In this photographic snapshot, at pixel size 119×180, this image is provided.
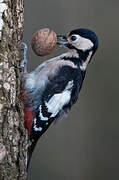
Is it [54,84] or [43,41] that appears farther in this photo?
[54,84]

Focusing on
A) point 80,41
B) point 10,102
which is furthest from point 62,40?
point 10,102

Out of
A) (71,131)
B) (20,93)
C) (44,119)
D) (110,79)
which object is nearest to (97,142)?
(71,131)

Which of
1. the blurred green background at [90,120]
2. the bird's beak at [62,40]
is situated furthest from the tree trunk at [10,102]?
the blurred green background at [90,120]

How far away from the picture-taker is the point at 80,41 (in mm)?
2848

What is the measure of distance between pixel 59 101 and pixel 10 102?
0.63m

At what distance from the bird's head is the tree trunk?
28.1 inches

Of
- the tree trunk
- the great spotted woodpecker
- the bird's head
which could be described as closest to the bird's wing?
the great spotted woodpecker

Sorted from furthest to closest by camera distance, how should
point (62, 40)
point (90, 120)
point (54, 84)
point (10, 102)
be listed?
point (90, 120) < point (62, 40) < point (54, 84) < point (10, 102)

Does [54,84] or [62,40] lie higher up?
[62,40]

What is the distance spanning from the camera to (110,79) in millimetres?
4117

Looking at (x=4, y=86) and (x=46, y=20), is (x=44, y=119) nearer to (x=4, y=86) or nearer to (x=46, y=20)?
(x=4, y=86)

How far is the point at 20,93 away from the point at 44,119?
36 centimetres

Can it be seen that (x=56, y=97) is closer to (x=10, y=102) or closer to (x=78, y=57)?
(x=78, y=57)

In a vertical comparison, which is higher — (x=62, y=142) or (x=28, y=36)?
(x=28, y=36)
